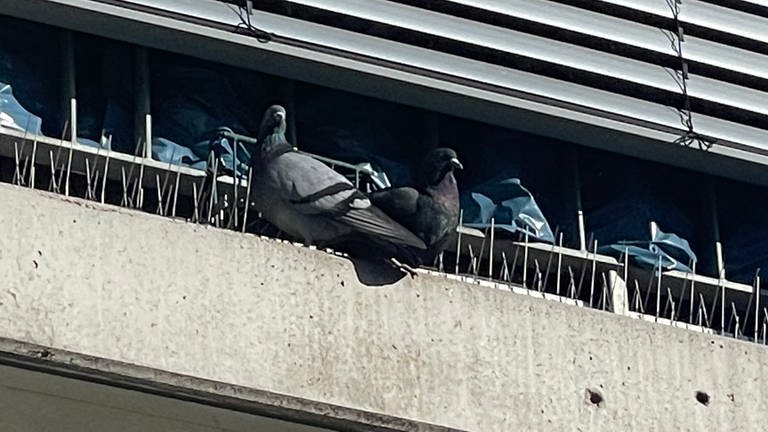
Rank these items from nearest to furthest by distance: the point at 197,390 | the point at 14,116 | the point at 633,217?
the point at 197,390 → the point at 14,116 → the point at 633,217

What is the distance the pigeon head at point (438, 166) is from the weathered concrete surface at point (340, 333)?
433 mm

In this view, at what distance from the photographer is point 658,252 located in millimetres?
10297

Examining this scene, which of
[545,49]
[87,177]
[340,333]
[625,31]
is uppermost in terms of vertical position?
[625,31]

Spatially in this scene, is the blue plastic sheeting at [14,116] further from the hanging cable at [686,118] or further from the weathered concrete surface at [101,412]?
the hanging cable at [686,118]

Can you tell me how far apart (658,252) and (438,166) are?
1.25 meters

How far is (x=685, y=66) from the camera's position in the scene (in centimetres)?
1041

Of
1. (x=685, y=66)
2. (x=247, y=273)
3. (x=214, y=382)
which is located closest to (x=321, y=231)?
(x=247, y=273)

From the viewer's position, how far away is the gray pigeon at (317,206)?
9.26 m

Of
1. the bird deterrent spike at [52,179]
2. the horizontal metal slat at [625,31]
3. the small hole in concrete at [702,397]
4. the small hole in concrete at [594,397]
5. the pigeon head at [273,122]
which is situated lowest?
the small hole in concrete at [594,397]

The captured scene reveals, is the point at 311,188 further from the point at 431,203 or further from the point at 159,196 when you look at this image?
the point at 159,196

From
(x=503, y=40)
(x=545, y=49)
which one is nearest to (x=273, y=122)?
(x=503, y=40)

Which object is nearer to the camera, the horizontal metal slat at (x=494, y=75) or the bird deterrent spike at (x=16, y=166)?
the bird deterrent spike at (x=16, y=166)

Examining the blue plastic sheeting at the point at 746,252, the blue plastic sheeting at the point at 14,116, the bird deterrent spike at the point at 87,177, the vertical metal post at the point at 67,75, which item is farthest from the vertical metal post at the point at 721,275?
the blue plastic sheeting at the point at 14,116

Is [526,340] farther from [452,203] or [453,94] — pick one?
[453,94]
